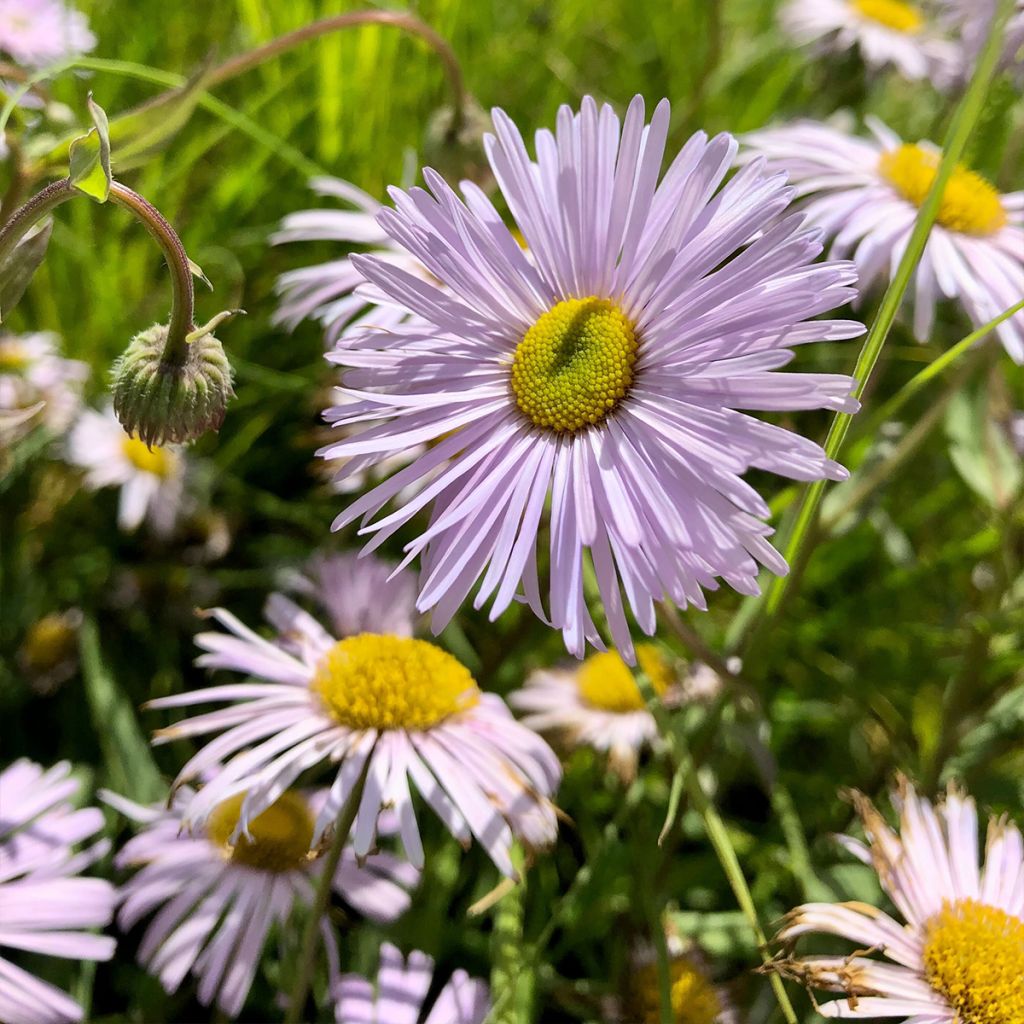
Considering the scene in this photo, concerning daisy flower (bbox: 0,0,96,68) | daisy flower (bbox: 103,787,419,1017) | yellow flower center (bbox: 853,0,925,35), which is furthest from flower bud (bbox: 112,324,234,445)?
yellow flower center (bbox: 853,0,925,35)

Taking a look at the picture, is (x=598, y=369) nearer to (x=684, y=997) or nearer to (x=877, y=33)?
(x=684, y=997)

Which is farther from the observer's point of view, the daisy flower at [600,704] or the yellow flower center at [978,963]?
the daisy flower at [600,704]

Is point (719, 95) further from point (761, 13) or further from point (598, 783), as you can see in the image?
point (598, 783)

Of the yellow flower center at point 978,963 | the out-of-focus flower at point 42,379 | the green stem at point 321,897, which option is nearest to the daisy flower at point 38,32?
the out-of-focus flower at point 42,379

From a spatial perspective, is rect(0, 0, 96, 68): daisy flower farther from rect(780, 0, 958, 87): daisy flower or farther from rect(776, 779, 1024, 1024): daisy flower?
rect(776, 779, 1024, 1024): daisy flower

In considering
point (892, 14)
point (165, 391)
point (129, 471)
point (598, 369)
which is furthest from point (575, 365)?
point (892, 14)

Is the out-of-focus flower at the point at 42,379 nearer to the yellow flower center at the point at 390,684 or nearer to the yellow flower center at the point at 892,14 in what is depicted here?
the yellow flower center at the point at 390,684
